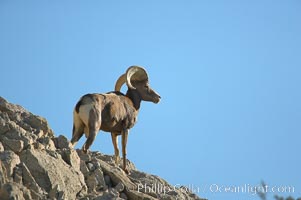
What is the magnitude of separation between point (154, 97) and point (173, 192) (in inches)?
225

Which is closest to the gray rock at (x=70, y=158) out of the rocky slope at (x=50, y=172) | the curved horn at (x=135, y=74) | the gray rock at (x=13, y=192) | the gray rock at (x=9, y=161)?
the rocky slope at (x=50, y=172)

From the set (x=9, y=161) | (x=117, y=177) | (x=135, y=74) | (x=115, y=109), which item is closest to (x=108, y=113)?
(x=115, y=109)

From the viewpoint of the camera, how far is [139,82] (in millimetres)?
23250

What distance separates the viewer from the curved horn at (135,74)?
74.0 feet

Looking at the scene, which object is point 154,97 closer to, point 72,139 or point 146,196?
point 72,139

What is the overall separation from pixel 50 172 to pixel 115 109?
528cm

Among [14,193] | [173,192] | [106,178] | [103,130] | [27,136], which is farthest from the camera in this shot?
[103,130]

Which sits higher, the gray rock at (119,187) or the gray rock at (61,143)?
the gray rock at (61,143)

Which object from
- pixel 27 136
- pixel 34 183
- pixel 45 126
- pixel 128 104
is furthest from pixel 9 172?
pixel 128 104

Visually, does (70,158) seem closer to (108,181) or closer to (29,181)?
(108,181)

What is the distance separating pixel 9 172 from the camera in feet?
46.6

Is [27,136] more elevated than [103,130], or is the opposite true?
[103,130]

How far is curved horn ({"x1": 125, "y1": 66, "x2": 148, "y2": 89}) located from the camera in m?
22.6

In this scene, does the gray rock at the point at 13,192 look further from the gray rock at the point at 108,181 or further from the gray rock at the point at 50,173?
the gray rock at the point at 108,181
